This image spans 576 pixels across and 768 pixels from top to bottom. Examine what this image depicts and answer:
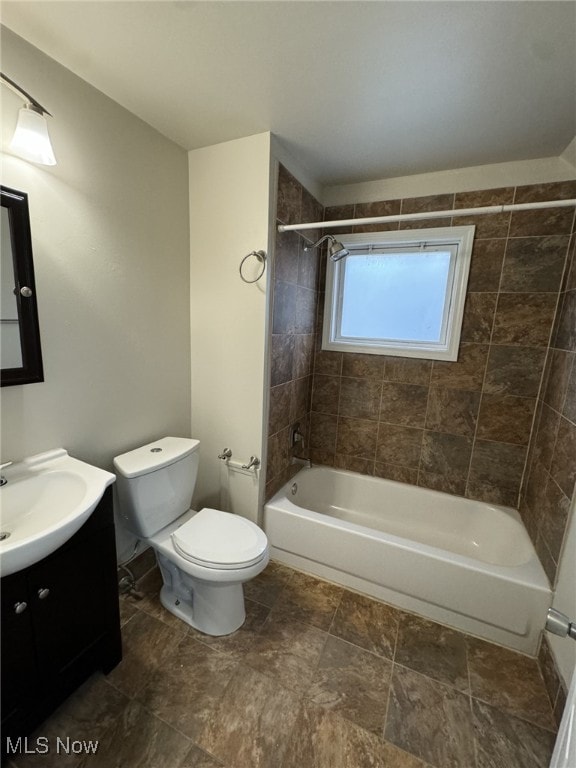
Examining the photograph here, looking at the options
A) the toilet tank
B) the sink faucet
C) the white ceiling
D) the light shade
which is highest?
the white ceiling

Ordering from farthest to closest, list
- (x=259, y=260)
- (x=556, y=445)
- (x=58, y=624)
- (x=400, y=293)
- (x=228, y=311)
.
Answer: (x=400, y=293) < (x=228, y=311) < (x=259, y=260) < (x=556, y=445) < (x=58, y=624)

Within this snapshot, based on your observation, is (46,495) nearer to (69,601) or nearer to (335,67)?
(69,601)

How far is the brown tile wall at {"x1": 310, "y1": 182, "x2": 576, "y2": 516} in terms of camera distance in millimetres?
1804

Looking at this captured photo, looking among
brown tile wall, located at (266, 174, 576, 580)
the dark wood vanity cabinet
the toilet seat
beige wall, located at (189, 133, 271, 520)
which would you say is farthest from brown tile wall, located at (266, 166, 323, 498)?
the dark wood vanity cabinet

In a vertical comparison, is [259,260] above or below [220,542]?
above

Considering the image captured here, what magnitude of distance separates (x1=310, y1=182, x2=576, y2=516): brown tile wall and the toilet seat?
1.12m

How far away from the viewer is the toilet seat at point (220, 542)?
4.54 feet

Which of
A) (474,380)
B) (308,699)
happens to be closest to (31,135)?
(308,699)

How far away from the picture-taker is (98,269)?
145 cm

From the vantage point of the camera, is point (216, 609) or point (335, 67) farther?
point (216, 609)

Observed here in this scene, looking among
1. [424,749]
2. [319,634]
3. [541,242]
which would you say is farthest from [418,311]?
[424,749]

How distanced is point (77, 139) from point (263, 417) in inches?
58.6

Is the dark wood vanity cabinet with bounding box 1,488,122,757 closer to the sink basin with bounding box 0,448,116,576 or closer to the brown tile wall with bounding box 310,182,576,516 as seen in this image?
the sink basin with bounding box 0,448,116,576

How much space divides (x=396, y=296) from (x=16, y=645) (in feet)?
7.93
